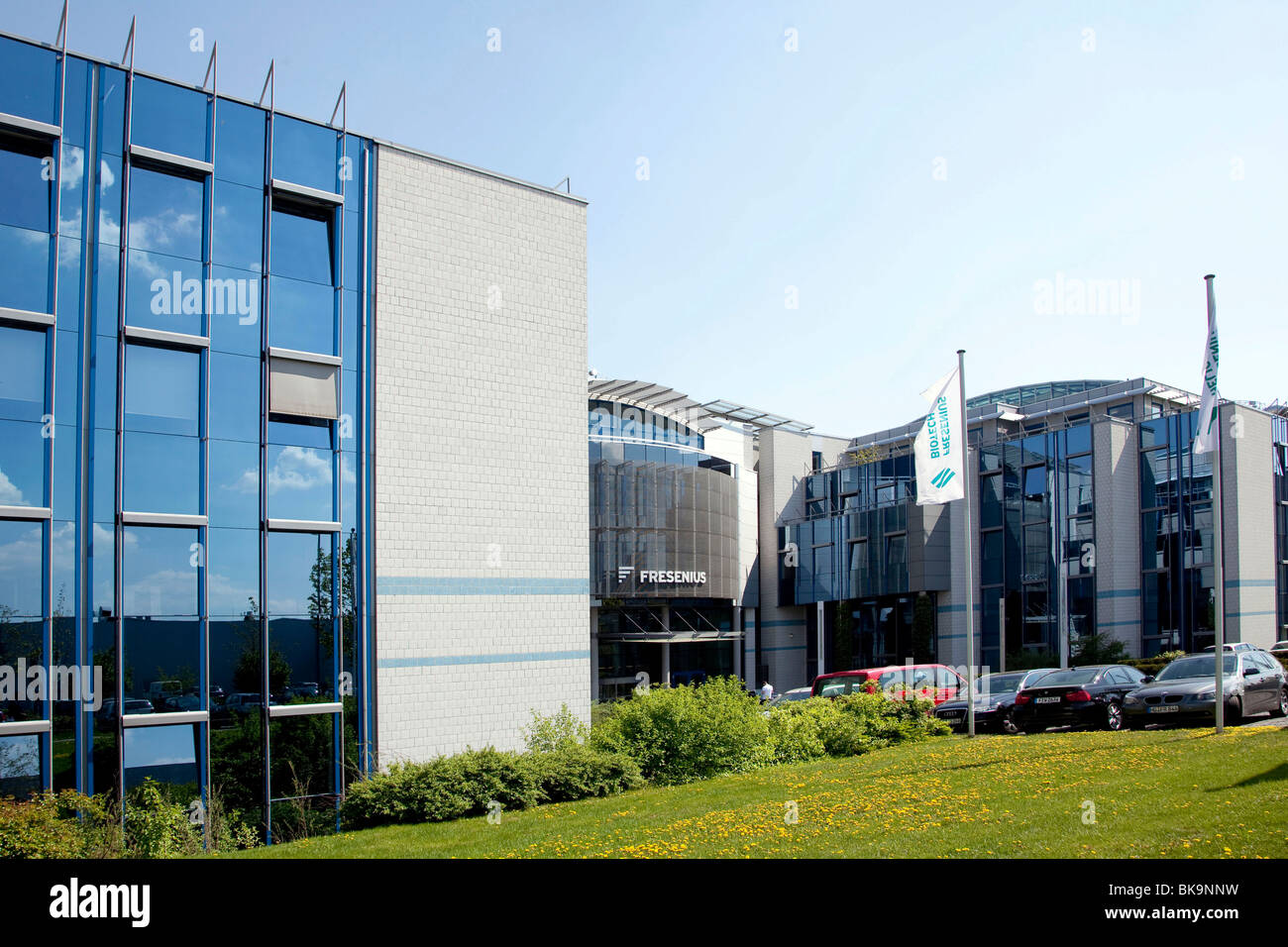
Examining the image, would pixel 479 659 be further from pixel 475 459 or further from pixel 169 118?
pixel 169 118

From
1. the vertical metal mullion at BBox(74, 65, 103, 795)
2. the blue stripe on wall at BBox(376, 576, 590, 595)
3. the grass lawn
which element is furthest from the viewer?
the blue stripe on wall at BBox(376, 576, 590, 595)

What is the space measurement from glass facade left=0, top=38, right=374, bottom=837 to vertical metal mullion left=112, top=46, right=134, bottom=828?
0.03 metres

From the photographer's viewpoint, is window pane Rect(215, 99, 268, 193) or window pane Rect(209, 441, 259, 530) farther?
window pane Rect(215, 99, 268, 193)

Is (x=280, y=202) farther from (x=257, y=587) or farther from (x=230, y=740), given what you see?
(x=230, y=740)

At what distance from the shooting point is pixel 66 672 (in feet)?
48.3

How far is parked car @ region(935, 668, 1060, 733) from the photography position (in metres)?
20.3

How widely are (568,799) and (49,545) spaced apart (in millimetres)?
8675

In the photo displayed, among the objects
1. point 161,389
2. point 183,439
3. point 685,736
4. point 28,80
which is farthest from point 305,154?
point 685,736

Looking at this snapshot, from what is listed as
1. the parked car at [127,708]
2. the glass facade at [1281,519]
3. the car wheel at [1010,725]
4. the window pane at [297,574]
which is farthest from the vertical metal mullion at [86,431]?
the glass facade at [1281,519]

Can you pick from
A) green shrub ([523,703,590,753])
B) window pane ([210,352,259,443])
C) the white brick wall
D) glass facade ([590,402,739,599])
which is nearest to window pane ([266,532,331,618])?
the white brick wall

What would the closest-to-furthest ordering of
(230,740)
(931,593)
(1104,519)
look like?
(230,740)
(1104,519)
(931,593)

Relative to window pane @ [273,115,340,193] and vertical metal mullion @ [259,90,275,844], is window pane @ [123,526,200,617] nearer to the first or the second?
vertical metal mullion @ [259,90,275,844]

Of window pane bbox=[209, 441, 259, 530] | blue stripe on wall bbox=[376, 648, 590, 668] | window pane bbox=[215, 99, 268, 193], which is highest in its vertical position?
window pane bbox=[215, 99, 268, 193]
